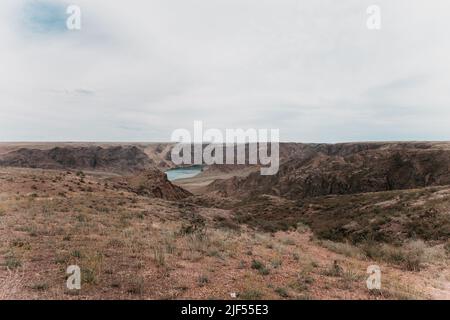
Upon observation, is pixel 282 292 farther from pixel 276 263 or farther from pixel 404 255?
pixel 404 255

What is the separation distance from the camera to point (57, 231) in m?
10.9

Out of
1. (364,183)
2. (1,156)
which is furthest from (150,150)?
(364,183)

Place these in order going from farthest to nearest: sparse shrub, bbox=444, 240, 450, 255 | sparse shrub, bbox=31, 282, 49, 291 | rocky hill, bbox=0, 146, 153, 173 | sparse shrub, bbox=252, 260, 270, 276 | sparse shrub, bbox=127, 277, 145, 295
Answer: rocky hill, bbox=0, 146, 153, 173, sparse shrub, bbox=444, 240, 450, 255, sparse shrub, bbox=252, 260, 270, 276, sparse shrub, bbox=127, 277, 145, 295, sparse shrub, bbox=31, 282, 49, 291

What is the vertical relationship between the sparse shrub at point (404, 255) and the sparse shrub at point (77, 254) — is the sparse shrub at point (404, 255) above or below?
below

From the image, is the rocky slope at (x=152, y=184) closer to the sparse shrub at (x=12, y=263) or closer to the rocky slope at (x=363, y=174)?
the rocky slope at (x=363, y=174)

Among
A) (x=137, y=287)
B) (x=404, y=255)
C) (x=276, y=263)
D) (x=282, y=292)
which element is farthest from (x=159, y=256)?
(x=404, y=255)

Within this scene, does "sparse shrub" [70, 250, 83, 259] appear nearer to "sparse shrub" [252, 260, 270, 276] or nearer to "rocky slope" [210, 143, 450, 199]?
Result: "sparse shrub" [252, 260, 270, 276]

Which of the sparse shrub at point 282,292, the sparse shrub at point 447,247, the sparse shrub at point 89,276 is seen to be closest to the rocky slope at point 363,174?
the sparse shrub at point 447,247

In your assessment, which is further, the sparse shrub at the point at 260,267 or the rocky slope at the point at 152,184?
the rocky slope at the point at 152,184

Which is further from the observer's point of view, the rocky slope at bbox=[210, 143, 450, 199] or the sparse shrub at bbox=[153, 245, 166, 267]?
the rocky slope at bbox=[210, 143, 450, 199]

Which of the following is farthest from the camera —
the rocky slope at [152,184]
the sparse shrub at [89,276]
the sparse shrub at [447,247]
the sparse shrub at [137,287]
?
the rocky slope at [152,184]

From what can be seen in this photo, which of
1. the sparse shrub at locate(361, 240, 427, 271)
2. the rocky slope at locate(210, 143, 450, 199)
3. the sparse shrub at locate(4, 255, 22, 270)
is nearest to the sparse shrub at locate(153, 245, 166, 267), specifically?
the sparse shrub at locate(4, 255, 22, 270)
